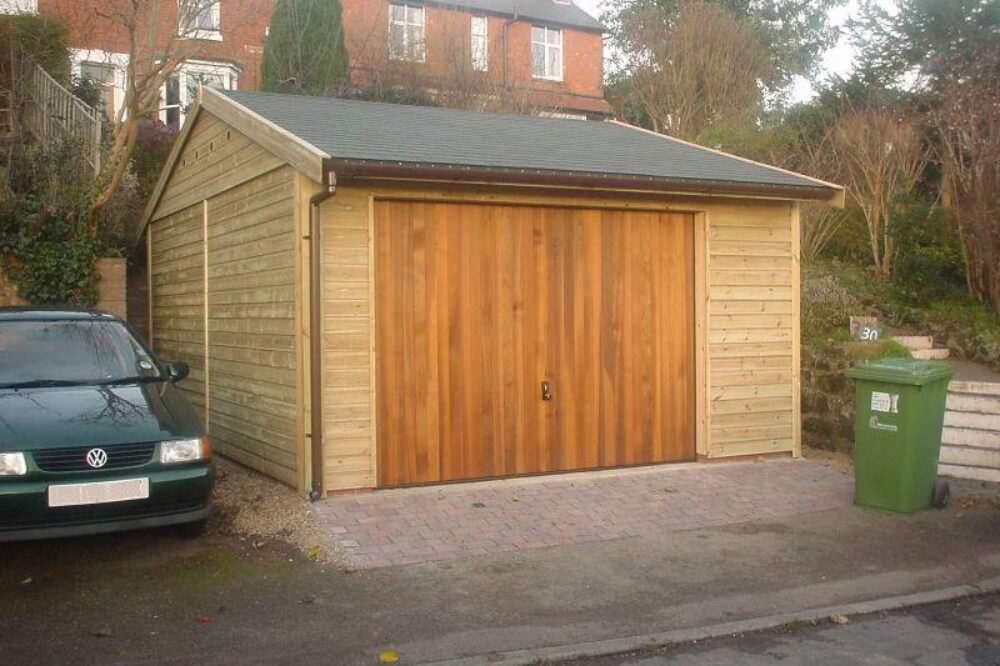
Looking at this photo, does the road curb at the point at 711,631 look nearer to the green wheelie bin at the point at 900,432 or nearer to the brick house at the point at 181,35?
the green wheelie bin at the point at 900,432

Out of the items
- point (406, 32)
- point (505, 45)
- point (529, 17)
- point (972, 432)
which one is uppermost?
point (529, 17)

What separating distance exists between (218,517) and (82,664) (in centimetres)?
283

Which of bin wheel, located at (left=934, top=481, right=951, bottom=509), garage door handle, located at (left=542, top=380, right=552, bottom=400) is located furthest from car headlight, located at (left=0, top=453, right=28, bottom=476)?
bin wheel, located at (left=934, top=481, right=951, bottom=509)

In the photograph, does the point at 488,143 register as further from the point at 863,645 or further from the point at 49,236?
the point at 49,236

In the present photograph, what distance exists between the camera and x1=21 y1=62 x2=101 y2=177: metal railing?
12.9m

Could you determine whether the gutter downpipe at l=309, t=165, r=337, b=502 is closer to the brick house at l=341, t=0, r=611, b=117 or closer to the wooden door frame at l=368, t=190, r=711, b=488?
the wooden door frame at l=368, t=190, r=711, b=488

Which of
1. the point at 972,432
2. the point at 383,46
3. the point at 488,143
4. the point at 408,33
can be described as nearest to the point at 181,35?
the point at 488,143

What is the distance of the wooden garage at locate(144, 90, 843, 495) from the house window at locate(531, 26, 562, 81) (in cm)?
2090

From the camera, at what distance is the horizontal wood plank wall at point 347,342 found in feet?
25.8

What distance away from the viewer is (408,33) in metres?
24.6

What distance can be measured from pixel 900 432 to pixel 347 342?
447cm

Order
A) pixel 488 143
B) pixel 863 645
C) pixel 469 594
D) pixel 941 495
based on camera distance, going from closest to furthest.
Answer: pixel 863 645
pixel 469 594
pixel 941 495
pixel 488 143

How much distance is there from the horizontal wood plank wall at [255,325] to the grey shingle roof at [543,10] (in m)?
19.3

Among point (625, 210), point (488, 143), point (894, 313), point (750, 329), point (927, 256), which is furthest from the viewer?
point (927, 256)
